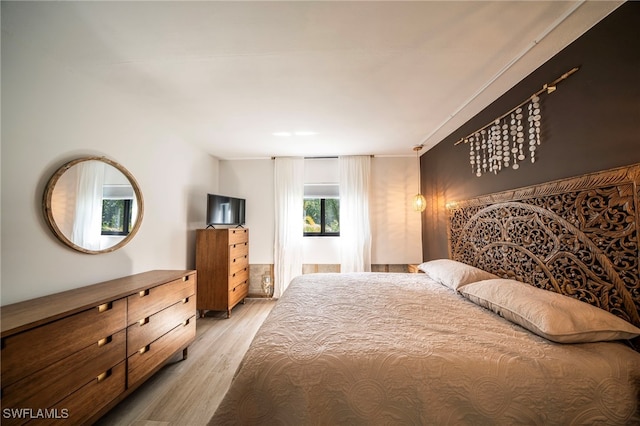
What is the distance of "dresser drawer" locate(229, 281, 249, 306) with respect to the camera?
3.32m

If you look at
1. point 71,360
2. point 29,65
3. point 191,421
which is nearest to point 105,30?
point 29,65

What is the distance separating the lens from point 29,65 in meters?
1.54

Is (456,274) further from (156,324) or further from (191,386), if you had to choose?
(156,324)

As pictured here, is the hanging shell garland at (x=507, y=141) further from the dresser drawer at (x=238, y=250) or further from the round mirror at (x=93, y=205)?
the round mirror at (x=93, y=205)

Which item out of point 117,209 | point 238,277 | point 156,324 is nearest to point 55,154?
point 117,209

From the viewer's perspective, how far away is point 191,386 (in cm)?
187

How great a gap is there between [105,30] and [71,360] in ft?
6.51

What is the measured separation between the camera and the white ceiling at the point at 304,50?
50.9 inches

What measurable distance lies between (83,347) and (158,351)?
66 centimetres

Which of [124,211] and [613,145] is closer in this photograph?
[613,145]

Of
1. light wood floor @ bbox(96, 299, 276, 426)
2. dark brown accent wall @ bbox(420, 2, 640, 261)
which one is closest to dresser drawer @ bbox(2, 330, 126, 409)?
light wood floor @ bbox(96, 299, 276, 426)

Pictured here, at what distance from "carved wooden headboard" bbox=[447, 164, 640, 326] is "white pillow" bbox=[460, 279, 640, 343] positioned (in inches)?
7.4

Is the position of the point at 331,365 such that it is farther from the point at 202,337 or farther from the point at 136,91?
the point at 136,91

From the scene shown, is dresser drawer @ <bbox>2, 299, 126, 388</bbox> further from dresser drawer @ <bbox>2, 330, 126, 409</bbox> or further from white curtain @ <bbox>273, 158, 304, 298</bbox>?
white curtain @ <bbox>273, 158, 304, 298</bbox>
